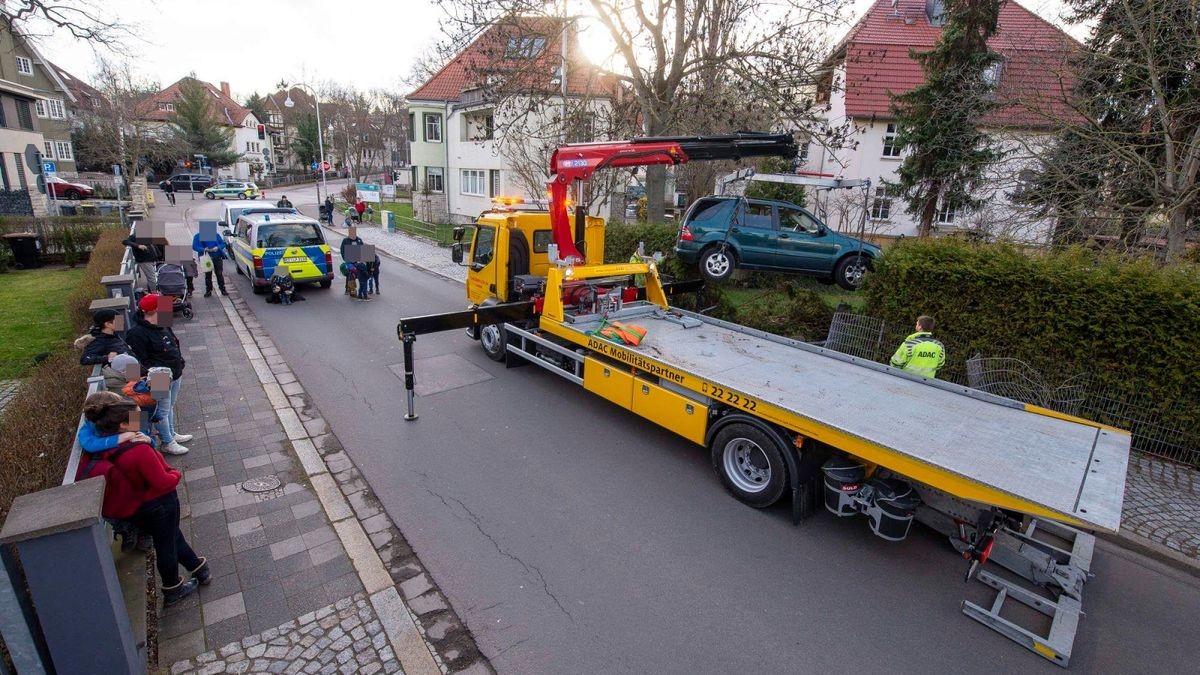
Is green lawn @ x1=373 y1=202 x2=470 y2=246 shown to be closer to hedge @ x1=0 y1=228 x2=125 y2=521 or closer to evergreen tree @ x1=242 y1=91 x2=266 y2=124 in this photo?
hedge @ x1=0 y1=228 x2=125 y2=521

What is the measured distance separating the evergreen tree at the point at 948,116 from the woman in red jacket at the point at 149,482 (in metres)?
16.6

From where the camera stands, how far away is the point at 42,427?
188 inches

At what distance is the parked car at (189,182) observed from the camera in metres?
48.9

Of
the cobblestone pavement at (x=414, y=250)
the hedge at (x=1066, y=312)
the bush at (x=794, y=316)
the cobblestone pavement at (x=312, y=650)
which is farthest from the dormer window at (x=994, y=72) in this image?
the cobblestone pavement at (x=312, y=650)

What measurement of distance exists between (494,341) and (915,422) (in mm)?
6687

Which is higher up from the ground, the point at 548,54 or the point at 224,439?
the point at 548,54

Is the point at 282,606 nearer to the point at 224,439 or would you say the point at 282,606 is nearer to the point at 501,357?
the point at 224,439

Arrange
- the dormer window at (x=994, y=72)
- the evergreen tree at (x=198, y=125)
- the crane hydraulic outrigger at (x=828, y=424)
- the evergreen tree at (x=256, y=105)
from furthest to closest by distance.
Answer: the evergreen tree at (x=256, y=105)
the evergreen tree at (x=198, y=125)
the dormer window at (x=994, y=72)
the crane hydraulic outrigger at (x=828, y=424)

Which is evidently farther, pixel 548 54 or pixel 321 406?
pixel 548 54

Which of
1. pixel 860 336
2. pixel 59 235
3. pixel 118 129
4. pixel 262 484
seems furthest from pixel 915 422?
pixel 118 129

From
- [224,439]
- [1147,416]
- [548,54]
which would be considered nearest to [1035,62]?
[1147,416]

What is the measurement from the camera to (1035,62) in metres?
11.4

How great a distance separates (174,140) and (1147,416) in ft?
196

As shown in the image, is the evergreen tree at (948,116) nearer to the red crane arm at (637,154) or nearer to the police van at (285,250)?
the red crane arm at (637,154)
